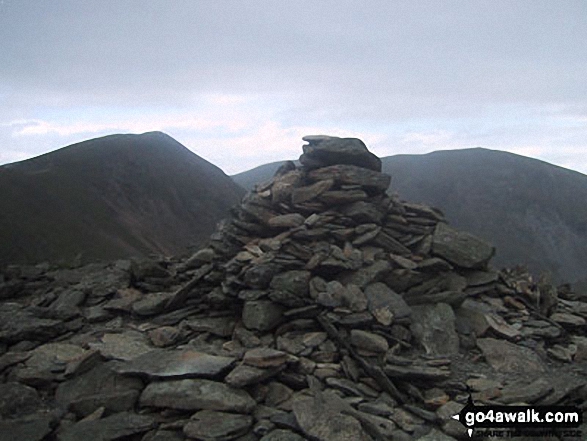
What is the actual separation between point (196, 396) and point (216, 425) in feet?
2.22

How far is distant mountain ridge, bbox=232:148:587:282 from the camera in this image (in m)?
49.3

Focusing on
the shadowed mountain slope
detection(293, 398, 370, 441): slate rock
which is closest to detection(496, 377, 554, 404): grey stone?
detection(293, 398, 370, 441): slate rock

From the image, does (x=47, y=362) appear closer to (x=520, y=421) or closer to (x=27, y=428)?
Result: (x=27, y=428)

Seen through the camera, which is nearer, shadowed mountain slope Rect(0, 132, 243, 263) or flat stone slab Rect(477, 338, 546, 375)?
flat stone slab Rect(477, 338, 546, 375)

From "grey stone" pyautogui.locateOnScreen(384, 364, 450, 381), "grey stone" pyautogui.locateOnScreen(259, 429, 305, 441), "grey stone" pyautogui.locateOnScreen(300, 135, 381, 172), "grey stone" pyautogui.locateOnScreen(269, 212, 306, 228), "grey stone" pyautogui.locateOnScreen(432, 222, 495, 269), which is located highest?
"grey stone" pyautogui.locateOnScreen(300, 135, 381, 172)

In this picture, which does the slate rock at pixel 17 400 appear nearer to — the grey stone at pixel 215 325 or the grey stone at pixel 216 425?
the grey stone at pixel 216 425

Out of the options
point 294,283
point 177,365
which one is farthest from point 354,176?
point 177,365

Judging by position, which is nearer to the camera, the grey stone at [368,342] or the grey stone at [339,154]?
the grey stone at [368,342]

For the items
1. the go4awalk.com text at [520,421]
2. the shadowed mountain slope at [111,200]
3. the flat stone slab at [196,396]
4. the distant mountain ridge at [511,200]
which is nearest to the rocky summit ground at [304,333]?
the flat stone slab at [196,396]

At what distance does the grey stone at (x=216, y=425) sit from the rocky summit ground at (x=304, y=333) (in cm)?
3

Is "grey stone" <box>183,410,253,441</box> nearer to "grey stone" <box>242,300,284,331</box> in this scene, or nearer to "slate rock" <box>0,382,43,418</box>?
"grey stone" <box>242,300,284,331</box>

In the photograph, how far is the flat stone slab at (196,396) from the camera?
7301mm

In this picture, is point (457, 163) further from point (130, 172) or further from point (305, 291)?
point (305, 291)

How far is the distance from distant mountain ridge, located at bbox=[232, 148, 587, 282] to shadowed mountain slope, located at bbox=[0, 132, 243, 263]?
2753cm
